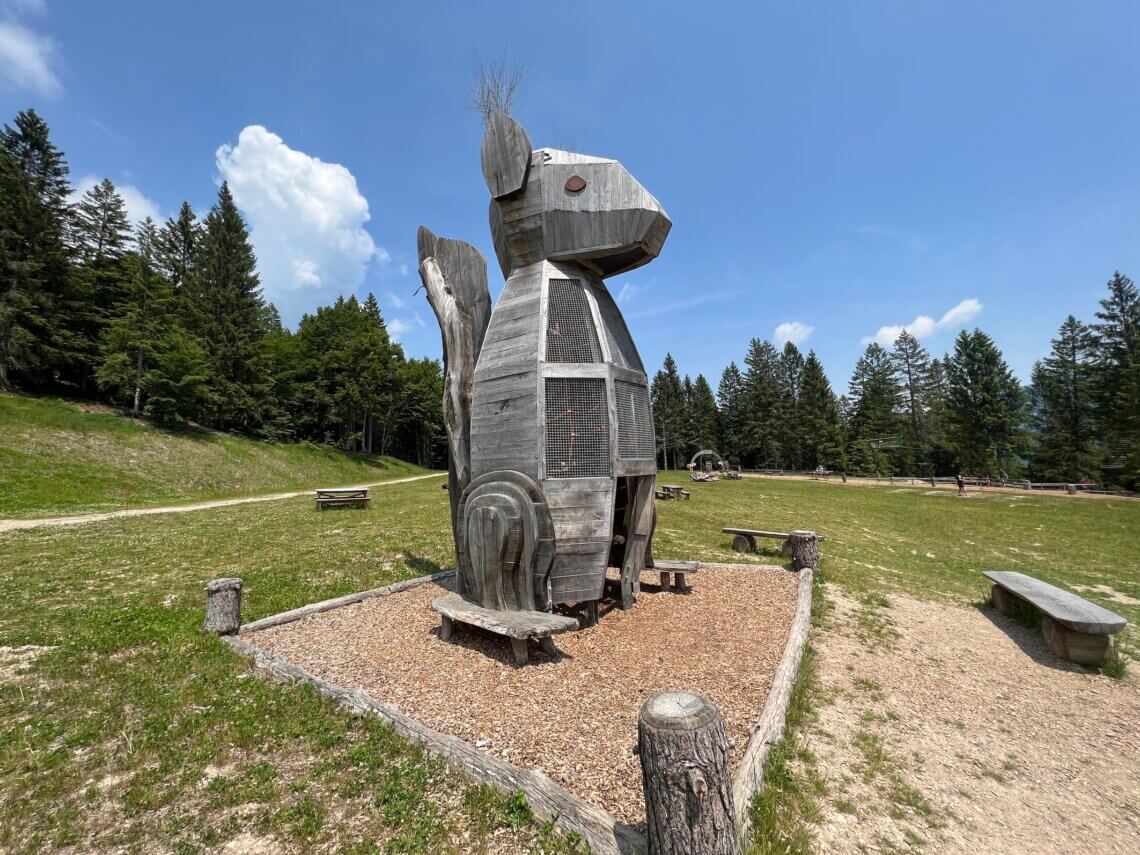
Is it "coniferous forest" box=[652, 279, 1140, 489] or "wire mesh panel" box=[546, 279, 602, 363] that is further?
"coniferous forest" box=[652, 279, 1140, 489]

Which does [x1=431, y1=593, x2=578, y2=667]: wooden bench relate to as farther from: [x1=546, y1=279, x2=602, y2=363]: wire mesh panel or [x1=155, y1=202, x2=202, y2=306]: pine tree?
[x1=155, y1=202, x2=202, y2=306]: pine tree

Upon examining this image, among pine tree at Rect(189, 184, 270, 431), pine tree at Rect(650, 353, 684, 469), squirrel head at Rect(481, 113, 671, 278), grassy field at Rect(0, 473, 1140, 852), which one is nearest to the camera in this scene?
grassy field at Rect(0, 473, 1140, 852)

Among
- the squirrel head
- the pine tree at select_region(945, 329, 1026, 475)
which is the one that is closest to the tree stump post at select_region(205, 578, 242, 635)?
the squirrel head

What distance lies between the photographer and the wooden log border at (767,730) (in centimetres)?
295

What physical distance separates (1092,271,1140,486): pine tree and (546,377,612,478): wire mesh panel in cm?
4130

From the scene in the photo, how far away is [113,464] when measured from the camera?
Result: 21031mm

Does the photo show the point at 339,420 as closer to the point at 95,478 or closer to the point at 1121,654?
the point at 95,478

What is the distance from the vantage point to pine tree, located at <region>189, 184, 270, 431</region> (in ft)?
103

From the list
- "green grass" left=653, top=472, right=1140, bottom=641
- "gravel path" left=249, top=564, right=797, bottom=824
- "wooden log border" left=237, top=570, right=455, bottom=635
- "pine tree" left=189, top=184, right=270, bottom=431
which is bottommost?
"green grass" left=653, top=472, right=1140, bottom=641

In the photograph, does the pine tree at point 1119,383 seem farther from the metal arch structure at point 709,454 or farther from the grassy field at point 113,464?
the grassy field at point 113,464

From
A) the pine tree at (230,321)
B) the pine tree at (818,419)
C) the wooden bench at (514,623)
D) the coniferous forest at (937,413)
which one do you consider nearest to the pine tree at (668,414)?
the coniferous forest at (937,413)

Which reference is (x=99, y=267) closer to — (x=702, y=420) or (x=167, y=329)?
(x=167, y=329)

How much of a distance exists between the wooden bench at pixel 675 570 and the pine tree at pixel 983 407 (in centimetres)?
4218

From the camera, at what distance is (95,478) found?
19078mm
